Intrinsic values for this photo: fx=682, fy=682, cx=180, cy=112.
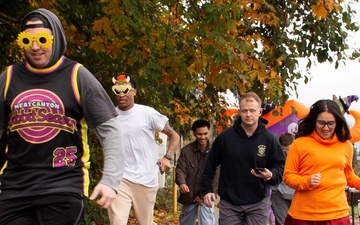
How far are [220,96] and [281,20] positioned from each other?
8.92ft

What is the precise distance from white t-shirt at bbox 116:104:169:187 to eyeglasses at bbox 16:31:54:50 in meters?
3.73

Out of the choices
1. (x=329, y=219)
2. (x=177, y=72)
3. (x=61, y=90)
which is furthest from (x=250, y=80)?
(x=61, y=90)

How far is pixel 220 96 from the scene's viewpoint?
12.8 meters

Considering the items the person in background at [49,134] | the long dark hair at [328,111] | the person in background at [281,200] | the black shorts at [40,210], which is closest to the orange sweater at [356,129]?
the person in background at [281,200]

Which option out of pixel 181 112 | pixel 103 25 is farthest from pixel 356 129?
pixel 103 25

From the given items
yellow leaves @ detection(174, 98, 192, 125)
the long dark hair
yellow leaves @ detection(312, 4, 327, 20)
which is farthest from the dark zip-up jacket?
yellow leaves @ detection(174, 98, 192, 125)

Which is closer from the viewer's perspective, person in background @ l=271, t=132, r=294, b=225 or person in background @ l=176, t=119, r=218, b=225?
person in background @ l=176, t=119, r=218, b=225

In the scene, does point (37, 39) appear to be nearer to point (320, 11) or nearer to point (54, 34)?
point (54, 34)

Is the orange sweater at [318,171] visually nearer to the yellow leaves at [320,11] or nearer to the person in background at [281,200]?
the yellow leaves at [320,11]

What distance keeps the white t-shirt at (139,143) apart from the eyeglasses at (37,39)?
3.73 metres

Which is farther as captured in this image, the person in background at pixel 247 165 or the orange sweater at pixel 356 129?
the orange sweater at pixel 356 129

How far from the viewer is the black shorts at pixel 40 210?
3.64 meters

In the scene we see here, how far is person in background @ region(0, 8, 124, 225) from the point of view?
12.0ft

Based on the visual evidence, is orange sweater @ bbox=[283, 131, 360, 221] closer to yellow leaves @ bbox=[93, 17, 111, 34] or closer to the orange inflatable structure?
yellow leaves @ bbox=[93, 17, 111, 34]
